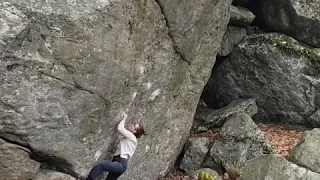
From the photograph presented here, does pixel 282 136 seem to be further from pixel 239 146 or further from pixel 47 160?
pixel 47 160

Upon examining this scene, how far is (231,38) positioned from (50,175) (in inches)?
349

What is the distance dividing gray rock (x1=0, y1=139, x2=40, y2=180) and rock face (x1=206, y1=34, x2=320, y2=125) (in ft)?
29.8

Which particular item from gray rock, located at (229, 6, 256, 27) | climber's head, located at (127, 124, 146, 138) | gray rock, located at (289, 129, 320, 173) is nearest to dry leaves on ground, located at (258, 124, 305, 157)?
gray rock, located at (289, 129, 320, 173)

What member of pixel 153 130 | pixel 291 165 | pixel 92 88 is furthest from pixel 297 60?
pixel 92 88

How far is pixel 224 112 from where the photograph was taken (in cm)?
1393

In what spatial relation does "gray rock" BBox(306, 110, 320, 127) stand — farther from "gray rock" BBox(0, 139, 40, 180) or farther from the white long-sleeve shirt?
"gray rock" BBox(0, 139, 40, 180)

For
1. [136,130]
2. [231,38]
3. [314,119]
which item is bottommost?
[314,119]

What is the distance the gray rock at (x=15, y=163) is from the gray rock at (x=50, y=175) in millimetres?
176

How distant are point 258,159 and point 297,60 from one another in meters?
5.30

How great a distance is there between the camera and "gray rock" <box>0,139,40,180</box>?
292 inches

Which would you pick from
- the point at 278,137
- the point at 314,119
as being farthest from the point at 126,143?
the point at 314,119

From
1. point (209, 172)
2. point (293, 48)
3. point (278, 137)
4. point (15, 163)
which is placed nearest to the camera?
point (15, 163)

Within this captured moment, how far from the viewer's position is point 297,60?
1449 cm

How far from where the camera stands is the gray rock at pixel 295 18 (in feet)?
49.3
